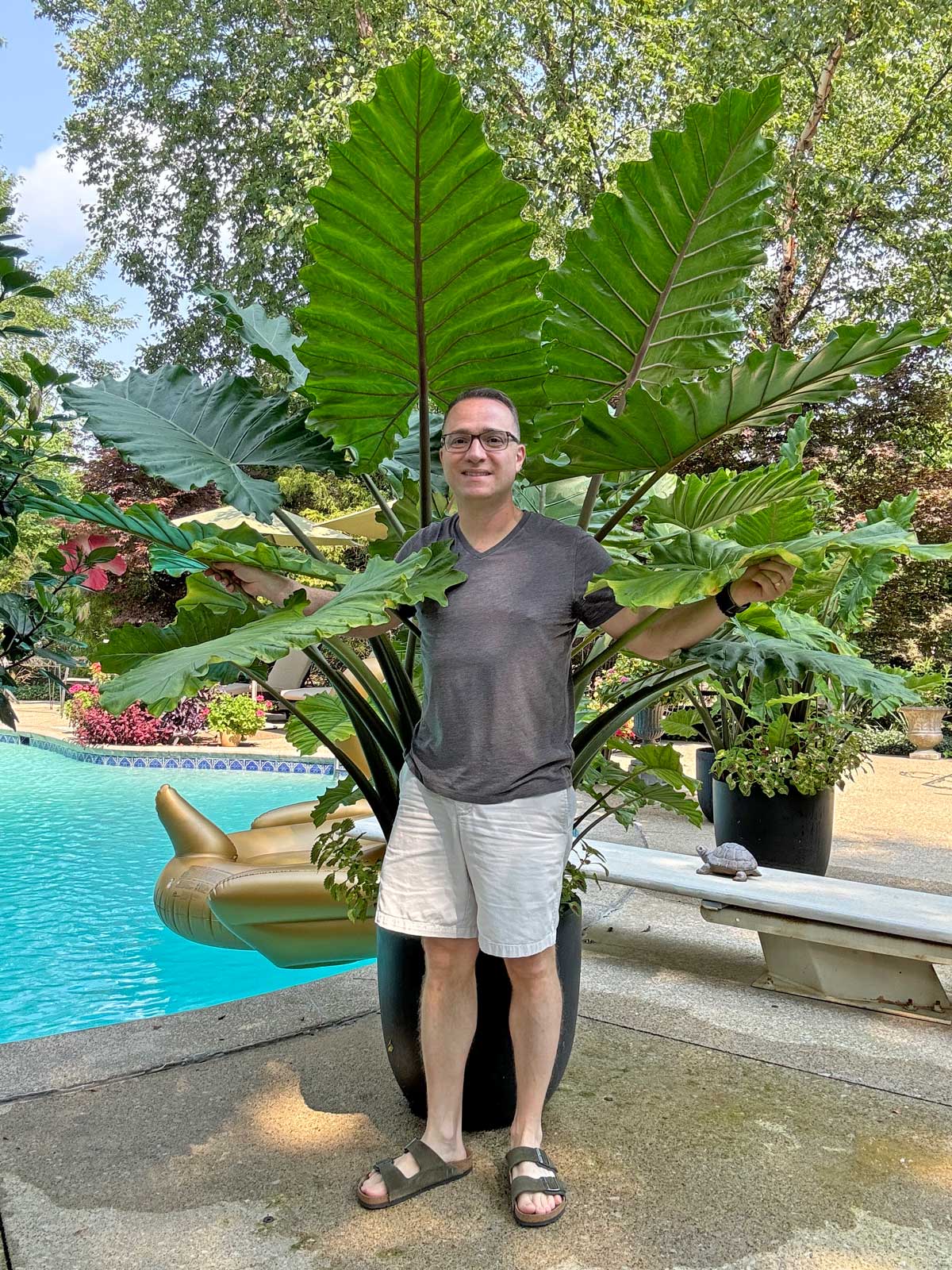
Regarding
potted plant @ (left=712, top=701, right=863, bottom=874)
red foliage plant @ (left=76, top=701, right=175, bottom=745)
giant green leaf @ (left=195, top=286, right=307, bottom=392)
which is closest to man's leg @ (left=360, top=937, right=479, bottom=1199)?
giant green leaf @ (left=195, top=286, right=307, bottom=392)

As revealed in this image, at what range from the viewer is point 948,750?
416 inches

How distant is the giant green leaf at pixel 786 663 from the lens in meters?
2.15

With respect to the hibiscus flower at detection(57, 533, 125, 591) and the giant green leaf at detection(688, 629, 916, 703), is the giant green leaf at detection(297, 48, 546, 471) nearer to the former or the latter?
the hibiscus flower at detection(57, 533, 125, 591)

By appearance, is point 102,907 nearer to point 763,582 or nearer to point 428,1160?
point 428,1160

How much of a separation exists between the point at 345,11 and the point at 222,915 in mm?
13626

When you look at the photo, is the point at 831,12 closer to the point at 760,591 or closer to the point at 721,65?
the point at 721,65

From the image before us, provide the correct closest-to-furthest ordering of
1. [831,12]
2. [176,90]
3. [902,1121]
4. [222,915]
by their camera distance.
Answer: [902,1121] < [222,915] < [831,12] < [176,90]

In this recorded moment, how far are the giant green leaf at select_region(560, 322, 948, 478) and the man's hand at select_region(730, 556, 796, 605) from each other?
405 millimetres

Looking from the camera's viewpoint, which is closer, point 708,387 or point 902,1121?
point 708,387

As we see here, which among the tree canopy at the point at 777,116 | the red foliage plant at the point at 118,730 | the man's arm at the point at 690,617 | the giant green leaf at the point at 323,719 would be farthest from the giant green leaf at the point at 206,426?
the tree canopy at the point at 777,116

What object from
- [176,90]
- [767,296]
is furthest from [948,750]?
[176,90]

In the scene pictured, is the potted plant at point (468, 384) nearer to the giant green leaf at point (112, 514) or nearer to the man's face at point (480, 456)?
the giant green leaf at point (112, 514)

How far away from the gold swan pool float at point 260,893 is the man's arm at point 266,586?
0.78 m

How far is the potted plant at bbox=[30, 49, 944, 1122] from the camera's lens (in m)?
1.72
